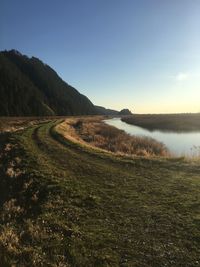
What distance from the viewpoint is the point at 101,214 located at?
10422 mm

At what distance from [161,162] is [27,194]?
8796 mm

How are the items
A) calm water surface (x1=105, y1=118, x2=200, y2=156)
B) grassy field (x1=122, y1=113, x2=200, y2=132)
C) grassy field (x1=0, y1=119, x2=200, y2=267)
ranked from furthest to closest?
grassy field (x1=122, y1=113, x2=200, y2=132), calm water surface (x1=105, y1=118, x2=200, y2=156), grassy field (x1=0, y1=119, x2=200, y2=267)

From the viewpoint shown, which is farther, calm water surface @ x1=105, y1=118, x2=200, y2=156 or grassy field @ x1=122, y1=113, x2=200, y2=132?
grassy field @ x1=122, y1=113, x2=200, y2=132

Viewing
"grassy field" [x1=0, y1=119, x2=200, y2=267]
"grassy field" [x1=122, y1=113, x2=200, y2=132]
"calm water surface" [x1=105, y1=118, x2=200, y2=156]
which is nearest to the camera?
"grassy field" [x1=0, y1=119, x2=200, y2=267]

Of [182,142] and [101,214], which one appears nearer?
[101,214]

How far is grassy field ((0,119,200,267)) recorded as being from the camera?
305 inches

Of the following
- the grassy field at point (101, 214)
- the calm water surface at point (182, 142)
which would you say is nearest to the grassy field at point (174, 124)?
the calm water surface at point (182, 142)

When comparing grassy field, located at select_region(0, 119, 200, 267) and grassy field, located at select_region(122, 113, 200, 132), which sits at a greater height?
grassy field, located at select_region(122, 113, 200, 132)

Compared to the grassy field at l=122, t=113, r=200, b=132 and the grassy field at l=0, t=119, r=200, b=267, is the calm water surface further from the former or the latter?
the grassy field at l=0, t=119, r=200, b=267

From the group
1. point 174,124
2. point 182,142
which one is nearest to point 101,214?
point 182,142

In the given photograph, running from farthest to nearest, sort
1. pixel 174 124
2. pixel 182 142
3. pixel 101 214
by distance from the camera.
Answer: pixel 174 124 < pixel 182 142 < pixel 101 214

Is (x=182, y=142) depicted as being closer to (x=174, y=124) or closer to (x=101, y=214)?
(x=101, y=214)

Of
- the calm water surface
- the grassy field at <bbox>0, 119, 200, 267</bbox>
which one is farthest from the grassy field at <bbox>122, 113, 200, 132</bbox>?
the grassy field at <bbox>0, 119, 200, 267</bbox>

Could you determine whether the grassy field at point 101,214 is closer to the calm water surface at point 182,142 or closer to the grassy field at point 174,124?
the calm water surface at point 182,142
